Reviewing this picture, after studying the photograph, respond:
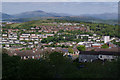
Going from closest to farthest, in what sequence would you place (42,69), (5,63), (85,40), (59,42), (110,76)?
(110,76)
(42,69)
(5,63)
(59,42)
(85,40)

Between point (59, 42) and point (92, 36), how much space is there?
13.7 ft

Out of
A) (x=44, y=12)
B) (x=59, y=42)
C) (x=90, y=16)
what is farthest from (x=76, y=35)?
(x=90, y=16)

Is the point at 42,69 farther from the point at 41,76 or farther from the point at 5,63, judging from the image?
the point at 5,63

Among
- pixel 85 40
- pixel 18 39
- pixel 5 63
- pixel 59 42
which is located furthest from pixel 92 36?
pixel 5 63

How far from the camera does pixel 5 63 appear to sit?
3.30m

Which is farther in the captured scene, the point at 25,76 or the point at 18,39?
the point at 18,39

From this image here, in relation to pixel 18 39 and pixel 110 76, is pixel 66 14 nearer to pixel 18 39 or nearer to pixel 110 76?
pixel 110 76

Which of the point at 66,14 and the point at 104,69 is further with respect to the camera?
the point at 66,14

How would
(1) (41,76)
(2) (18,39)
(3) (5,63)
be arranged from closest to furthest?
1. (1) (41,76)
2. (3) (5,63)
3. (2) (18,39)

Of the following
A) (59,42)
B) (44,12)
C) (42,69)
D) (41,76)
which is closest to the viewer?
(41,76)

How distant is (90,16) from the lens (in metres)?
5.75

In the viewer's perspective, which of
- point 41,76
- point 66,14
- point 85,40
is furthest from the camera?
point 85,40

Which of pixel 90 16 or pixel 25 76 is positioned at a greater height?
pixel 90 16

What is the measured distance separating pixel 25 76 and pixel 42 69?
0.98ft
